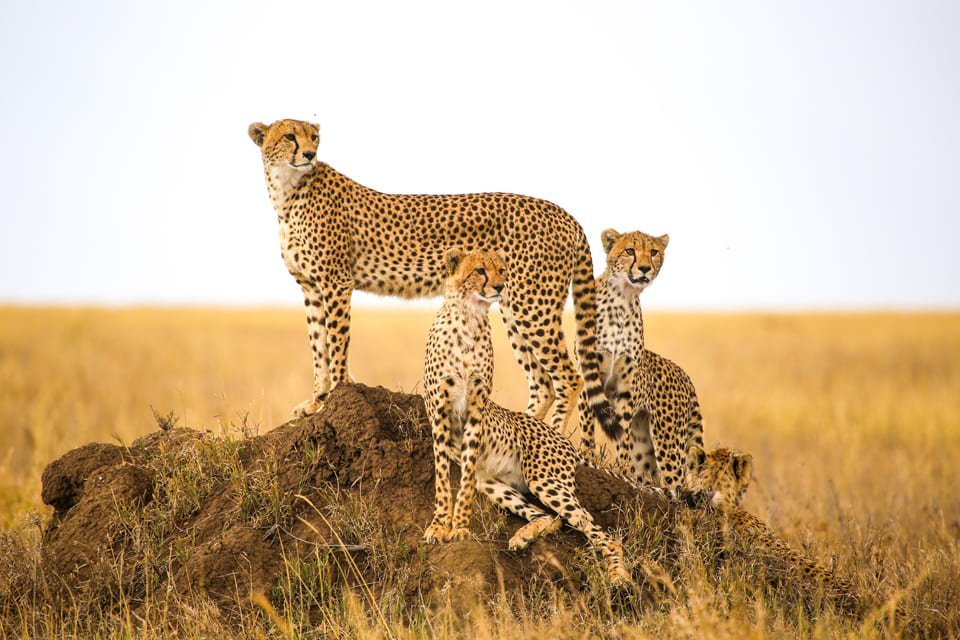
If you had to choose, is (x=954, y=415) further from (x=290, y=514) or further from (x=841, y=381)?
(x=290, y=514)

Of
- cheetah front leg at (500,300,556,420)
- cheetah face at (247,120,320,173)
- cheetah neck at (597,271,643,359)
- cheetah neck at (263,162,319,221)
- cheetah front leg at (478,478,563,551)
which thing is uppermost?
cheetah face at (247,120,320,173)

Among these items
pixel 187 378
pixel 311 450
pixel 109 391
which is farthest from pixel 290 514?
pixel 187 378

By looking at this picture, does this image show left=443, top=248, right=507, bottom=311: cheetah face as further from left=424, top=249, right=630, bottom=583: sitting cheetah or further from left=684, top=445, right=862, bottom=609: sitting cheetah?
left=684, top=445, right=862, bottom=609: sitting cheetah

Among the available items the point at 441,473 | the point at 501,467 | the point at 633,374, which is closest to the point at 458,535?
the point at 441,473

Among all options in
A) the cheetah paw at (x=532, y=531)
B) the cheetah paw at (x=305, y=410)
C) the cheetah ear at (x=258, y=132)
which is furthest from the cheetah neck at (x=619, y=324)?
the cheetah ear at (x=258, y=132)

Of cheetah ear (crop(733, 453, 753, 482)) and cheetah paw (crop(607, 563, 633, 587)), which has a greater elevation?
cheetah ear (crop(733, 453, 753, 482))

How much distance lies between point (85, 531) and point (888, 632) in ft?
12.8

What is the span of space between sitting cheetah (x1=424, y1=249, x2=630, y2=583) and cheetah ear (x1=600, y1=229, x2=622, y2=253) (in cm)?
124

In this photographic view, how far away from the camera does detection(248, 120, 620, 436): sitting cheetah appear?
6074 mm

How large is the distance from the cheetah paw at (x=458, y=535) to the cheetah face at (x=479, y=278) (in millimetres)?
1030

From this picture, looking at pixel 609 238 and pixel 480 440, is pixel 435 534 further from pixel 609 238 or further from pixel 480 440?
pixel 609 238

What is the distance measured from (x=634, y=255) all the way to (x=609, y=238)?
193mm

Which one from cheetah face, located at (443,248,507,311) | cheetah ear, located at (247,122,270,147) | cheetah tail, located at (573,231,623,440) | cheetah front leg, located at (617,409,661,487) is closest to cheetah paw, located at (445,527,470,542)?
cheetah face, located at (443,248,507,311)

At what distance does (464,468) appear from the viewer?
468 centimetres
